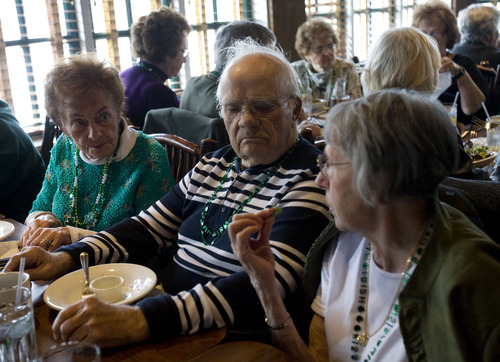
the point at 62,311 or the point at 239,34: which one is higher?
the point at 239,34

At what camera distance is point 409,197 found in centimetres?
106

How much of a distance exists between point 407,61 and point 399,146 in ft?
4.79

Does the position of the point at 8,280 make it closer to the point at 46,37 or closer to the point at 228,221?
the point at 228,221

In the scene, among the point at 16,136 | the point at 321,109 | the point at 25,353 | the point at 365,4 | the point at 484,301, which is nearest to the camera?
the point at 484,301

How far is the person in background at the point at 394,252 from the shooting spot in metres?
0.95

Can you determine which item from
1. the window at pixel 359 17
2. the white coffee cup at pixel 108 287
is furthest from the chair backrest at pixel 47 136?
the window at pixel 359 17

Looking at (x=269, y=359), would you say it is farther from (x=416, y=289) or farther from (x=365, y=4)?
(x=365, y=4)

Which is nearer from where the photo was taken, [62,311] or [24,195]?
[62,311]

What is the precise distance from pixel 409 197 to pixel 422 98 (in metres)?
0.20

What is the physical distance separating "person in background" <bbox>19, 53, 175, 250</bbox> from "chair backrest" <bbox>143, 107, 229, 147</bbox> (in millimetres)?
494

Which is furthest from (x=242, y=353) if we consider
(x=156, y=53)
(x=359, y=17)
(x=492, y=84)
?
(x=359, y=17)

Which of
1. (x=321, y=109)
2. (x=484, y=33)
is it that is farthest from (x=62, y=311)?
(x=484, y=33)

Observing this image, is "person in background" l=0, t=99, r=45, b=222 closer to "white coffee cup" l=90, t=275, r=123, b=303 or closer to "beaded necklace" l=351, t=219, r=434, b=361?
"white coffee cup" l=90, t=275, r=123, b=303

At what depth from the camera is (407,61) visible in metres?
2.34
